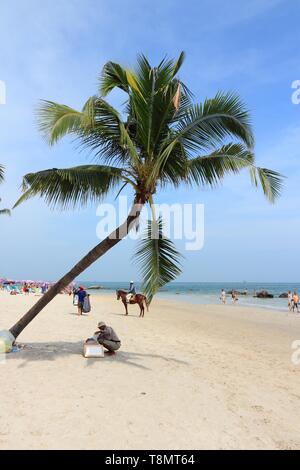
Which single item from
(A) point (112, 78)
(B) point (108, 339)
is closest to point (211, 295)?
(B) point (108, 339)

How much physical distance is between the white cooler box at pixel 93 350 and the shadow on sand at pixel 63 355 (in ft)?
0.34

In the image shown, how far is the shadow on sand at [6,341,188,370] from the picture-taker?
7.64 m

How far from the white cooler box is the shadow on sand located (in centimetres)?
11

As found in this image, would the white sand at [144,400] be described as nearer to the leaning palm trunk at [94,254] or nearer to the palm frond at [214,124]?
the leaning palm trunk at [94,254]

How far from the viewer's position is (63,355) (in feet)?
26.3

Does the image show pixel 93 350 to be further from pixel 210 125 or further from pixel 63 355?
pixel 210 125

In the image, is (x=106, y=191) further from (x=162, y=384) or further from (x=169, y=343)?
(x=169, y=343)

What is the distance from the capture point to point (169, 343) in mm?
11383

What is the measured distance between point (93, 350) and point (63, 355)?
62cm

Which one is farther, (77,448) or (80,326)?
(80,326)

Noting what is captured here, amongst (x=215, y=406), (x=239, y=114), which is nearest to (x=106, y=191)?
(x=239, y=114)

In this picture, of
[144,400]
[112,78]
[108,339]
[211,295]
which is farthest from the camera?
[211,295]

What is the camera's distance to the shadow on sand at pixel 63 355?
25.1ft
